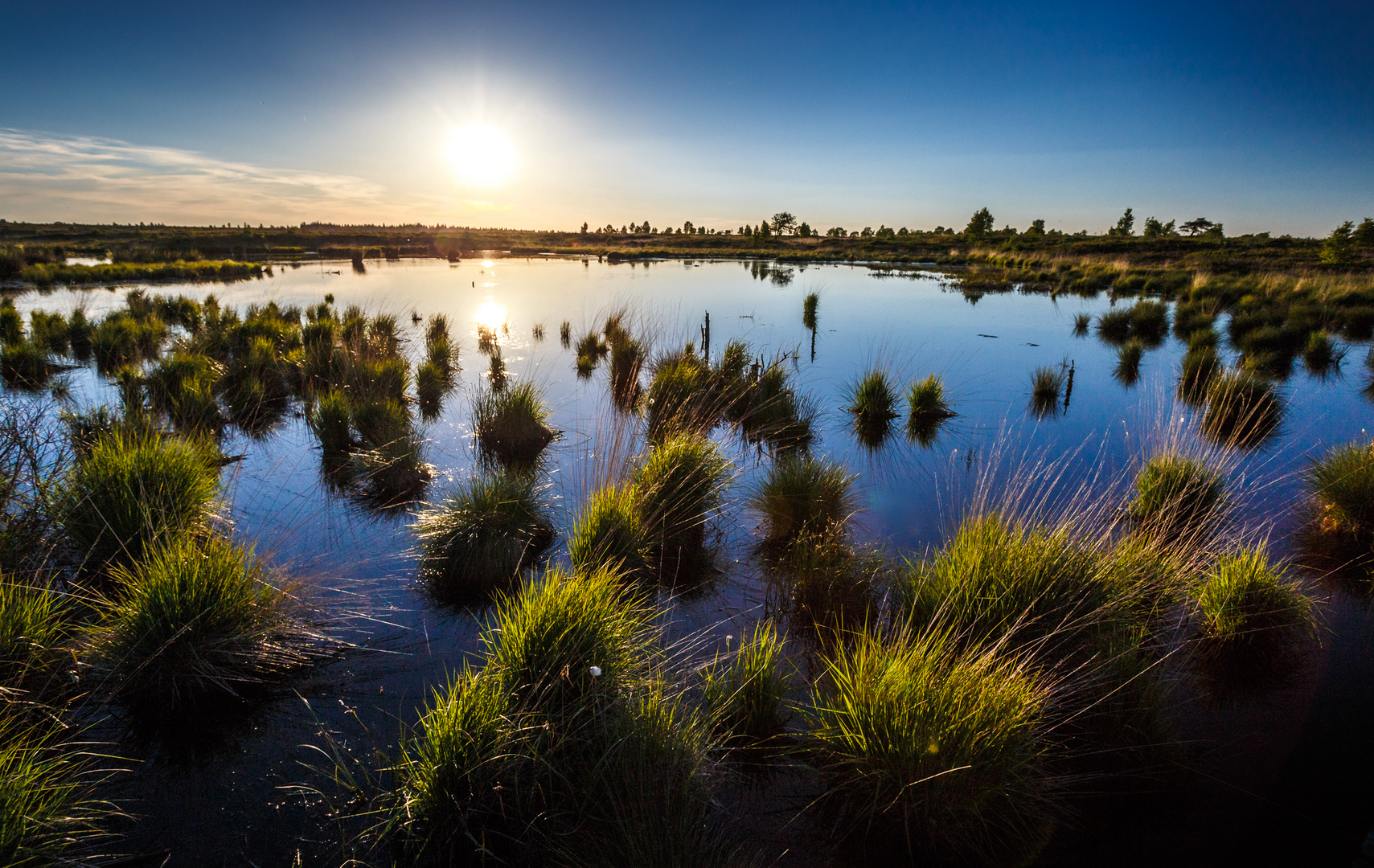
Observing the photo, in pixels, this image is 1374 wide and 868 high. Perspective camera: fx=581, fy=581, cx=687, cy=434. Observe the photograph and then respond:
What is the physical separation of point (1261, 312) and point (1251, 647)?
16.5 meters

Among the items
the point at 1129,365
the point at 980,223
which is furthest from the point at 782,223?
the point at 1129,365

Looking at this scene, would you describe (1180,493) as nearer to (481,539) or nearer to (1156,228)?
(481,539)

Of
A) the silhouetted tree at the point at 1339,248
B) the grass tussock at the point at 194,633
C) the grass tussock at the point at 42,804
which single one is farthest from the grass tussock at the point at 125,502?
the silhouetted tree at the point at 1339,248

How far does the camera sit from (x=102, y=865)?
2145 millimetres

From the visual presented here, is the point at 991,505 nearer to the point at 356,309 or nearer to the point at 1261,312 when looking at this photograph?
the point at 356,309

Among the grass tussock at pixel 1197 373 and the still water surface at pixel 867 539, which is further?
the grass tussock at pixel 1197 373

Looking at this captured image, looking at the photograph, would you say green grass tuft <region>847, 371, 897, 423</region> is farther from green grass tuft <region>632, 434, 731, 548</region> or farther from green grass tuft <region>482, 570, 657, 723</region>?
green grass tuft <region>482, 570, 657, 723</region>

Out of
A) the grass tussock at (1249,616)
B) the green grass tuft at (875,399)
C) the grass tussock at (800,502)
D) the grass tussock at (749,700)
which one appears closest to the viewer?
the grass tussock at (749,700)

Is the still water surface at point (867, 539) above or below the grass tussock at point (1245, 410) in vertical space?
below

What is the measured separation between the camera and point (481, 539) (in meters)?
4.34

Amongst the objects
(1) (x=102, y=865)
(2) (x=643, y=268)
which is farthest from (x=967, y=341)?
(2) (x=643, y=268)

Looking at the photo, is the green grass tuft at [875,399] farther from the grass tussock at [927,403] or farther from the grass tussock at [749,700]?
the grass tussock at [749,700]

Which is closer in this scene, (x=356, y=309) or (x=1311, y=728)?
(x=1311, y=728)

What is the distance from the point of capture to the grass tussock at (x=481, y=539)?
419 cm
